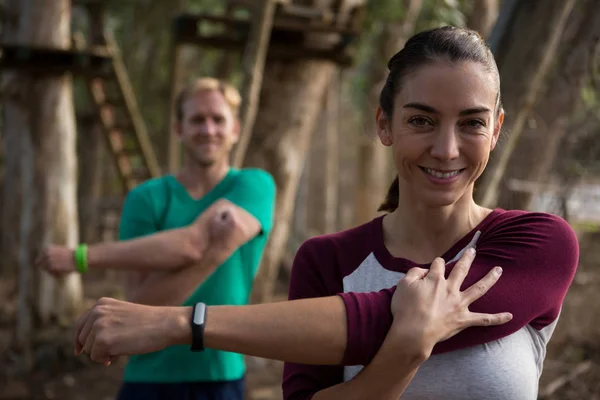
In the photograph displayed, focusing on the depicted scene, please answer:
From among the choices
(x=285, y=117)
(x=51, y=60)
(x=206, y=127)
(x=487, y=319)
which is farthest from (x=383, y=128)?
(x=51, y=60)

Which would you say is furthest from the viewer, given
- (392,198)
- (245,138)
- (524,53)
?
(245,138)

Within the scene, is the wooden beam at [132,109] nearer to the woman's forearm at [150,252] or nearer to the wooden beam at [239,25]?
the wooden beam at [239,25]

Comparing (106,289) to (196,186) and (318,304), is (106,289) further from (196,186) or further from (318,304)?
(318,304)

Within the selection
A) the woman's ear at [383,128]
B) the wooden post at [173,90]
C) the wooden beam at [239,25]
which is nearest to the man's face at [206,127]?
the woman's ear at [383,128]

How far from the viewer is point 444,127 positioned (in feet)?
5.78

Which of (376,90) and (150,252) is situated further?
(376,90)

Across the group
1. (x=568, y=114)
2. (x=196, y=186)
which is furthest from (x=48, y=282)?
(x=568, y=114)

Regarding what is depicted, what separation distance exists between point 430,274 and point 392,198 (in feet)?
1.66

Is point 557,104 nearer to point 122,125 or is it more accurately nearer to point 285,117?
point 285,117

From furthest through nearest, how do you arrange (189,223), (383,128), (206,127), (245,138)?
(245,138) < (206,127) < (189,223) < (383,128)

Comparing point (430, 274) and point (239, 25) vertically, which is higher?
point (239, 25)

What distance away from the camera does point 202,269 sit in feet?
10.5

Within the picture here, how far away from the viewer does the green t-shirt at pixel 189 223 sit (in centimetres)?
321

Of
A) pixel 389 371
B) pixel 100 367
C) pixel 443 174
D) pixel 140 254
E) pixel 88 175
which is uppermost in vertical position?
pixel 443 174
